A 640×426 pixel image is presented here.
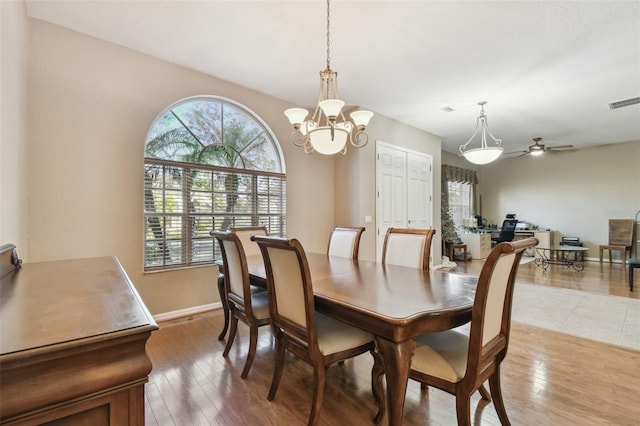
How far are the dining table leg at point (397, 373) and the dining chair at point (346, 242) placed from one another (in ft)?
4.67

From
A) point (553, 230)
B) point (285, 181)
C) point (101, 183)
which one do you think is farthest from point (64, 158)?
point (553, 230)

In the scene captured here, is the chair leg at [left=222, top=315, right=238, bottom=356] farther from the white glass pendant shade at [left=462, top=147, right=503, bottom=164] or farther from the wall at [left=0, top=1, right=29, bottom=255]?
the white glass pendant shade at [left=462, top=147, right=503, bottom=164]

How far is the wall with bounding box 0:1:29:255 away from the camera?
5.53 feet

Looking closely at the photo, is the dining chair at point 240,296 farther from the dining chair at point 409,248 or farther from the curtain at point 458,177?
the curtain at point 458,177

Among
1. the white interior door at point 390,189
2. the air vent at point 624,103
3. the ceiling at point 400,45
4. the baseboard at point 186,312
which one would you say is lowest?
the baseboard at point 186,312

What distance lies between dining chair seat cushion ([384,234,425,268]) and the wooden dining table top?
182mm

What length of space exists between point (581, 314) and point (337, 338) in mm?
3349

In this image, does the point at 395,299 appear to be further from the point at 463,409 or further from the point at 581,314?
the point at 581,314

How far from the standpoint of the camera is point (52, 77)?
249 centimetres

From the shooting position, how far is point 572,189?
7234 millimetres

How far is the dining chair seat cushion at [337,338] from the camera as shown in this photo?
1.50m

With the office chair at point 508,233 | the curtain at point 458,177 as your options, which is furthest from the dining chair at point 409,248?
the office chair at point 508,233

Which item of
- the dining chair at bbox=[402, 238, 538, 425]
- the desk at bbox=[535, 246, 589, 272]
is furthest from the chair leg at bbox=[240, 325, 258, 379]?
the desk at bbox=[535, 246, 589, 272]

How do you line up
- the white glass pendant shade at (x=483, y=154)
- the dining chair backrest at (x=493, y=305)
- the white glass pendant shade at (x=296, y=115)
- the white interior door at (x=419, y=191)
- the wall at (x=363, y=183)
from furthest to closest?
the white interior door at (x=419, y=191)
the wall at (x=363, y=183)
the white glass pendant shade at (x=483, y=154)
the white glass pendant shade at (x=296, y=115)
the dining chair backrest at (x=493, y=305)
